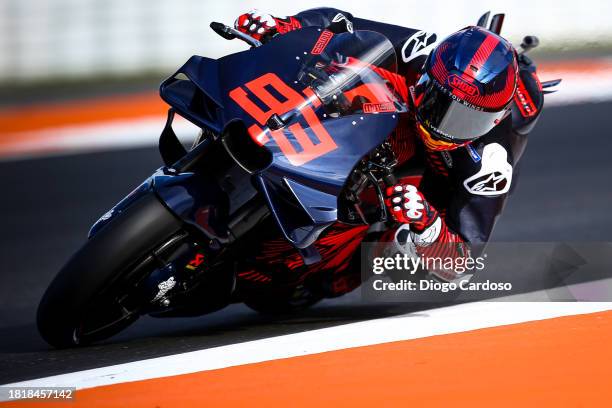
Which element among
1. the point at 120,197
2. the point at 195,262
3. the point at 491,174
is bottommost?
the point at 120,197

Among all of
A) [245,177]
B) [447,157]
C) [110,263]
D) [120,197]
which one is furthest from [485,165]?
[120,197]

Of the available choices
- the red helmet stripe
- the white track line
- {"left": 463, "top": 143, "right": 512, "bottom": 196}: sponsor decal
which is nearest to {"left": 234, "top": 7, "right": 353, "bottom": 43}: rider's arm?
the red helmet stripe

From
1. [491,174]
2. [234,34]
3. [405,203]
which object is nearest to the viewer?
[405,203]

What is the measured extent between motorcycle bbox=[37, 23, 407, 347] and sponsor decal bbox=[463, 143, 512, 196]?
0.59 metres

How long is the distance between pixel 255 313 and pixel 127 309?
3.79ft

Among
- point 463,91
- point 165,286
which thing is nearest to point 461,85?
point 463,91

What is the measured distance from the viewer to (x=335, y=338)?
14.1 feet

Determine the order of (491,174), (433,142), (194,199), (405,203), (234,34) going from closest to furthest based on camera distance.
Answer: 1. (194,199)
2. (405,203)
3. (433,142)
4. (234,34)
5. (491,174)

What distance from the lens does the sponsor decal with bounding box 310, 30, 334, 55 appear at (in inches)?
161

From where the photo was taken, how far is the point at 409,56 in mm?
4832

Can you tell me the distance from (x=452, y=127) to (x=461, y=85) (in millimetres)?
176

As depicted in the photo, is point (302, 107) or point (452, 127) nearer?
point (302, 107)

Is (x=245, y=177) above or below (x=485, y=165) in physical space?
above

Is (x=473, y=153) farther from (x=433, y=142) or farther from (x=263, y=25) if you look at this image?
(x=263, y=25)
